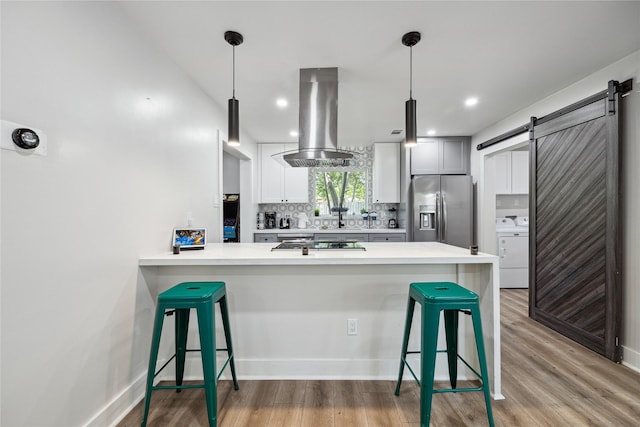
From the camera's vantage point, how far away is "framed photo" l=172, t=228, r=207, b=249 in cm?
210

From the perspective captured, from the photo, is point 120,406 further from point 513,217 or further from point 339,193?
point 513,217

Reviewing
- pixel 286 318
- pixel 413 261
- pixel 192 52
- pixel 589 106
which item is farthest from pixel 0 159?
pixel 589 106

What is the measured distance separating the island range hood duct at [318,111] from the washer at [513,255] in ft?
10.9

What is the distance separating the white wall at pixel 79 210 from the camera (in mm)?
1096

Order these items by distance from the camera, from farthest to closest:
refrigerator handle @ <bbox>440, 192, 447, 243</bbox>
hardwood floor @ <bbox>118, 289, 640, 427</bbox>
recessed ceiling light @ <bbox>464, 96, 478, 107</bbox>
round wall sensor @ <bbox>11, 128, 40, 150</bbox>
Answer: refrigerator handle @ <bbox>440, 192, 447, 243</bbox> < recessed ceiling light @ <bbox>464, 96, 478, 107</bbox> < hardwood floor @ <bbox>118, 289, 640, 427</bbox> < round wall sensor @ <bbox>11, 128, 40, 150</bbox>

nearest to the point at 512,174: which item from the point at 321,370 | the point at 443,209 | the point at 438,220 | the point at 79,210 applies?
the point at 443,209

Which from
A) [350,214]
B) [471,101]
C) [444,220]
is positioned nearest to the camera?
[471,101]

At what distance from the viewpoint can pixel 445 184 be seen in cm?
422

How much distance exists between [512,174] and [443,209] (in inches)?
61.8

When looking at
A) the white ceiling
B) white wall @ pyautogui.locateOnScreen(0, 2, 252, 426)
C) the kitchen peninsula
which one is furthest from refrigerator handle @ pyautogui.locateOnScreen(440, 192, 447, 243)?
white wall @ pyautogui.locateOnScreen(0, 2, 252, 426)

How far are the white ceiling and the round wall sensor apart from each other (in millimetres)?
1040

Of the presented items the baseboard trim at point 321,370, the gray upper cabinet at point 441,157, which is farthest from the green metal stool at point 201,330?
the gray upper cabinet at point 441,157

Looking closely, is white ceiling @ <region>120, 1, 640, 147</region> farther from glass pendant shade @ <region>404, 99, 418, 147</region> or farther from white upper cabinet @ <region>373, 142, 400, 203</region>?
white upper cabinet @ <region>373, 142, 400, 203</region>

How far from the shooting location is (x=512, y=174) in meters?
4.65
